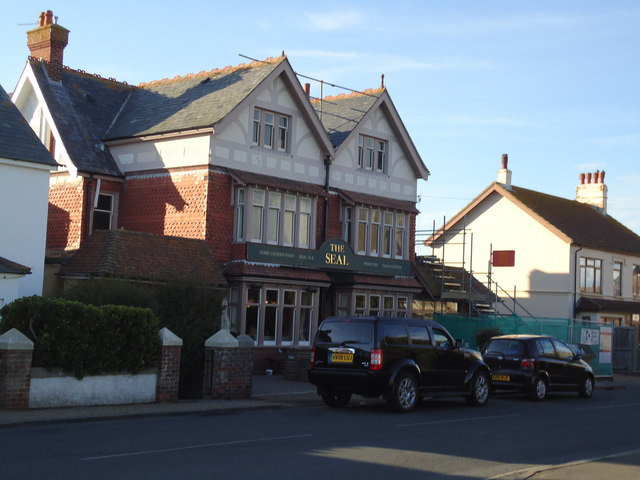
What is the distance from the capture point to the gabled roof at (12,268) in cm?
2144

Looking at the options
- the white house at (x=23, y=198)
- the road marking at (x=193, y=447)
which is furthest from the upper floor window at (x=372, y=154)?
the road marking at (x=193, y=447)

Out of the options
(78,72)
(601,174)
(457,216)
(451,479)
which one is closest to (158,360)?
(451,479)

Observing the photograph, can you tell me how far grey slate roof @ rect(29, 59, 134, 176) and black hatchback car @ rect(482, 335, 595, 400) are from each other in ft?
46.4

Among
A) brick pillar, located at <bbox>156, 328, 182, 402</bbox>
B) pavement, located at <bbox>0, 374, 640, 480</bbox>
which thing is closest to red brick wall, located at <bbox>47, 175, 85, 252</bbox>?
pavement, located at <bbox>0, 374, 640, 480</bbox>

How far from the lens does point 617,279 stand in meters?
45.8

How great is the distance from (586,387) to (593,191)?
2945cm

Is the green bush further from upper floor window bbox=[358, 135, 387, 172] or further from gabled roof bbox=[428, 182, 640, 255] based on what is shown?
gabled roof bbox=[428, 182, 640, 255]

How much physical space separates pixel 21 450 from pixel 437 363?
31.3 ft

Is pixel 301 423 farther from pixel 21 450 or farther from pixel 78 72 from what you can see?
pixel 78 72

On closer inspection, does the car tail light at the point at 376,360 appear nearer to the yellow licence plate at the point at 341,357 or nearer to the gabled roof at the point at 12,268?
the yellow licence plate at the point at 341,357

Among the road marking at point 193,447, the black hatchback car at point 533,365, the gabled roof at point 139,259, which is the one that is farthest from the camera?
the gabled roof at point 139,259

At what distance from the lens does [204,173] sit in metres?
27.5

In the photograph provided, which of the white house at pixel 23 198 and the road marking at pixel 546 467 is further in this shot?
the white house at pixel 23 198

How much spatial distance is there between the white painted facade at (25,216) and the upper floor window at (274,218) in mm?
6317
